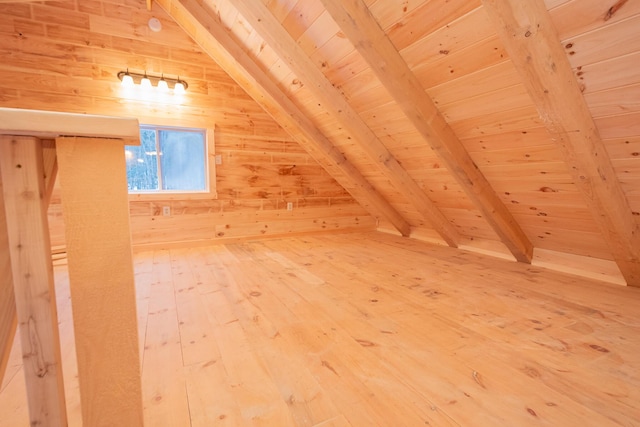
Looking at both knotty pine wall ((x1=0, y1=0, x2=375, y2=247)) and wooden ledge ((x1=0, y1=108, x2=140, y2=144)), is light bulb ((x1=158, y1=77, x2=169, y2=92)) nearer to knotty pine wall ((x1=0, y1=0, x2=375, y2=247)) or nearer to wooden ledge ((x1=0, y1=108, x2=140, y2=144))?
knotty pine wall ((x1=0, y1=0, x2=375, y2=247))

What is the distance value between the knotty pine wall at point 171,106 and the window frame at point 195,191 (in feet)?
0.17

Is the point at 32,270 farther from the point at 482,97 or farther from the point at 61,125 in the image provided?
the point at 482,97

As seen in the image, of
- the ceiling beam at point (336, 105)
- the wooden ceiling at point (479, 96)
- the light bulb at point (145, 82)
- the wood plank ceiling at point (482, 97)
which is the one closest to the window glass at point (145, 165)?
the light bulb at point (145, 82)

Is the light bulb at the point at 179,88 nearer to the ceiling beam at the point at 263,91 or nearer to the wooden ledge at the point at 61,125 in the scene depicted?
the ceiling beam at the point at 263,91

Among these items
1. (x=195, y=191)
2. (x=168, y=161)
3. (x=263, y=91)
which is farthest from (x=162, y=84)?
(x=195, y=191)

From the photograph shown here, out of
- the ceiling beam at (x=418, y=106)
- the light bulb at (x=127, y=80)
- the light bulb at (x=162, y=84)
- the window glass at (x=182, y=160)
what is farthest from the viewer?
the window glass at (x=182, y=160)

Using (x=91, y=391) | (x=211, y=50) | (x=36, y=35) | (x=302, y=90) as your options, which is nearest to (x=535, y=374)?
(x=91, y=391)

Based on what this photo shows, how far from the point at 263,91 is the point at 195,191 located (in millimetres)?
1538

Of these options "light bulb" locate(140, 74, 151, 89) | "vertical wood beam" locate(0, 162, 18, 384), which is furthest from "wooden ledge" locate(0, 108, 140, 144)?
"light bulb" locate(140, 74, 151, 89)

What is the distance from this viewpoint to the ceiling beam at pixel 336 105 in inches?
92.0

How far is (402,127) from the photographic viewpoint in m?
2.62

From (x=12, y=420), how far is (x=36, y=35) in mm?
3655

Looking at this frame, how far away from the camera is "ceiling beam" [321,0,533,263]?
1.89m

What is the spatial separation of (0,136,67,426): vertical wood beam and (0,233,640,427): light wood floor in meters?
0.65
